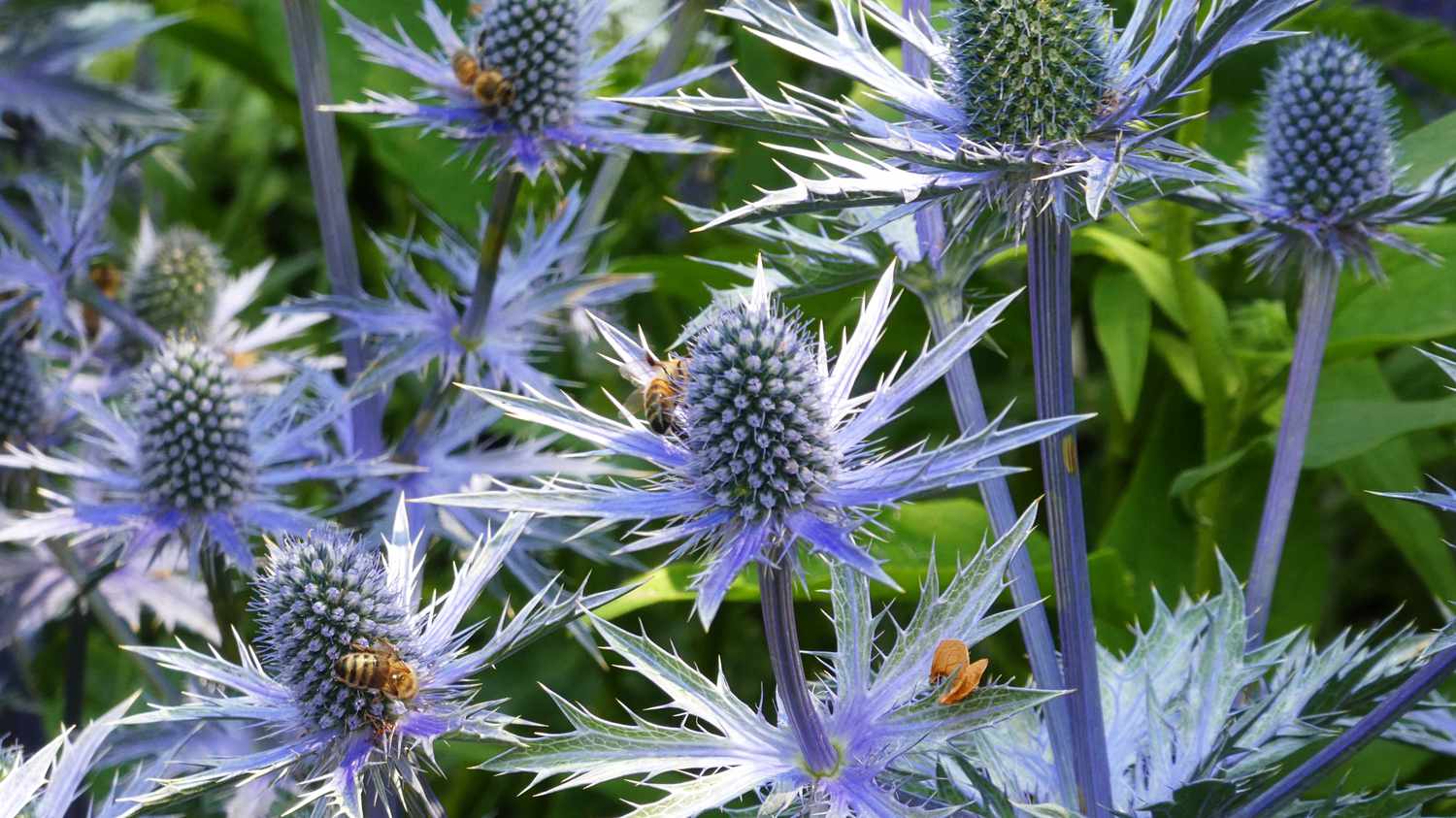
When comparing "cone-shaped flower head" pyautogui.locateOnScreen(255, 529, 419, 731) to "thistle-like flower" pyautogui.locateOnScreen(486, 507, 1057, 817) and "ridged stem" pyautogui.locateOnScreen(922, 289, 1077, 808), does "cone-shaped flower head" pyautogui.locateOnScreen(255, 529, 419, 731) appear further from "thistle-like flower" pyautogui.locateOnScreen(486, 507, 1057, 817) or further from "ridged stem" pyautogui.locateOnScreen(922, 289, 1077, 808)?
"ridged stem" pyautogui.locateOnScreen(922, 289, 1077, 808)

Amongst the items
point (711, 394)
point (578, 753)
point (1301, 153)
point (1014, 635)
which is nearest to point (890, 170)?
point (711, 394)

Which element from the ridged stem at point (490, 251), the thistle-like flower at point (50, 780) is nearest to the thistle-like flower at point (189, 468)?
the ridged stem at point (490, 251)

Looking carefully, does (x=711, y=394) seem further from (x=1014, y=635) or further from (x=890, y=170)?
(x=1014, y=635)

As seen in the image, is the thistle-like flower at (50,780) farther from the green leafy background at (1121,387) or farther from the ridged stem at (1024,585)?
the ridged stem at (1024,585)

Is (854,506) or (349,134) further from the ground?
(349,134)

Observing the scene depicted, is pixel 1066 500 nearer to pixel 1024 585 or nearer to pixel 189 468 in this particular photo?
pixel 1024 585
